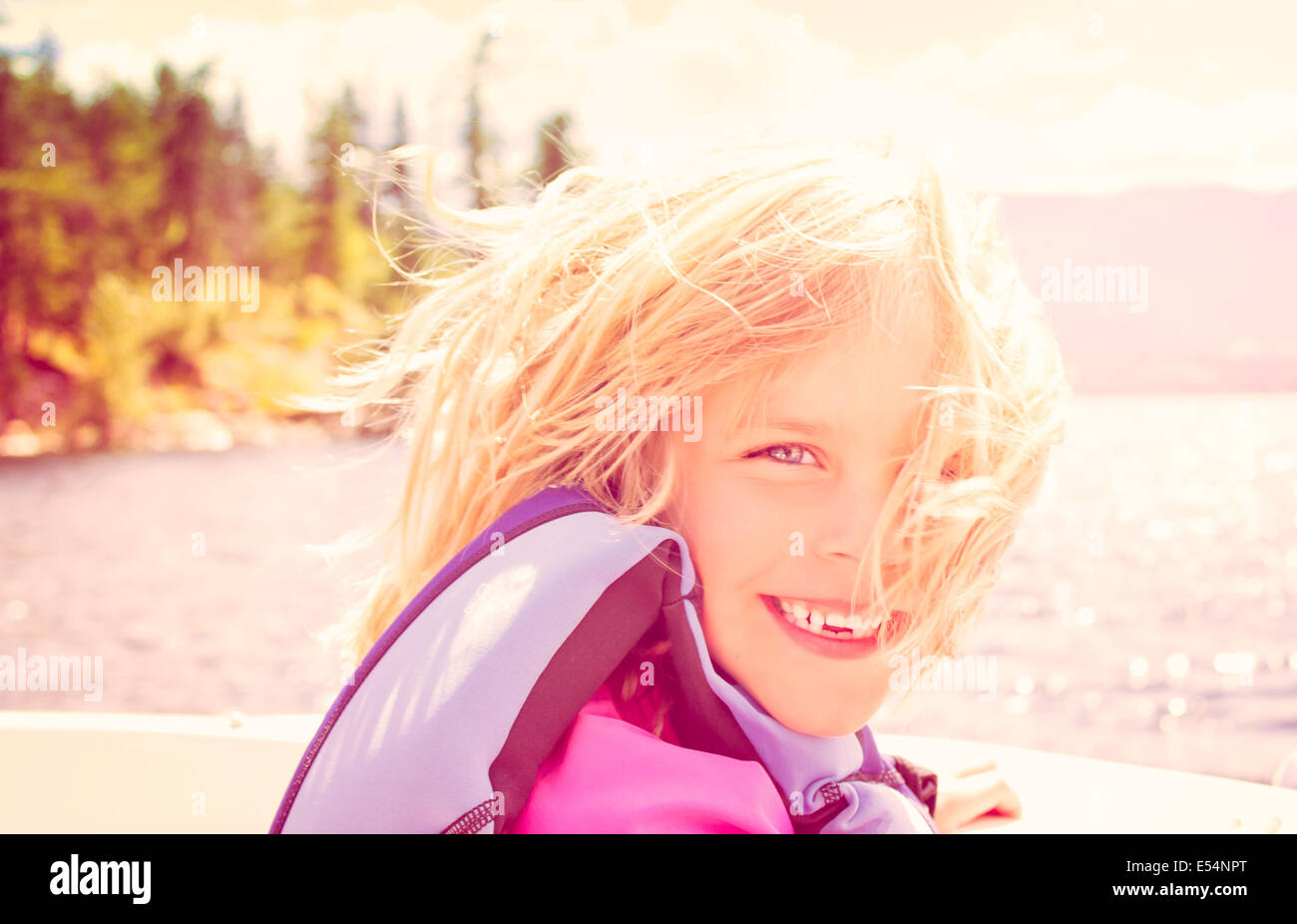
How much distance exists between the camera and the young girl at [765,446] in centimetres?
120

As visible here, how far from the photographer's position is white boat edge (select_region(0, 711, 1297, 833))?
1.88 m

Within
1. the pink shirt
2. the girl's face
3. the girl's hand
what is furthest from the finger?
the pink shirt

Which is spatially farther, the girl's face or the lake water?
the lake water

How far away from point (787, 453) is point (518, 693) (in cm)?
40

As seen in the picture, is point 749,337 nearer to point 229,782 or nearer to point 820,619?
point 820,619

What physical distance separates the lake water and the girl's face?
286 mm

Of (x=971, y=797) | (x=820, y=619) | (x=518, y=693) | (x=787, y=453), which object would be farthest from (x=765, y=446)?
(x=971, y=797)

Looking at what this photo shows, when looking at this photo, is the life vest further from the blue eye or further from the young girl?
the blue eye

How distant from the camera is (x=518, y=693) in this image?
3.56 ft

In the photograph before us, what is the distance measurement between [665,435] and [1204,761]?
9015 millimetres

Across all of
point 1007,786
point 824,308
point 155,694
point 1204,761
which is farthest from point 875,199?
point 155,694

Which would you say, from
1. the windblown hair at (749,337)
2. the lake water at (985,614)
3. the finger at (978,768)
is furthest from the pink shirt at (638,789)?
the finger at (978,768)
